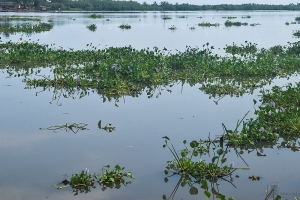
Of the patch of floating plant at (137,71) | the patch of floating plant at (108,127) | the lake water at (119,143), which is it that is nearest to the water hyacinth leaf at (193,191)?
the lake water at (119,143)

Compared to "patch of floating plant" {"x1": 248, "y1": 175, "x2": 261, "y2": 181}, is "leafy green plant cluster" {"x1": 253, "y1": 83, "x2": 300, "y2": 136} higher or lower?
higher

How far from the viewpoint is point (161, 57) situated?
1353 cm

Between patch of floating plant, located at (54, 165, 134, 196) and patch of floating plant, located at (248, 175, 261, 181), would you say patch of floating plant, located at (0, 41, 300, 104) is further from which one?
patch of floating plant, located at (248, 175, 261, 181)

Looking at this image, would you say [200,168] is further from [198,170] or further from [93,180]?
[93,180]

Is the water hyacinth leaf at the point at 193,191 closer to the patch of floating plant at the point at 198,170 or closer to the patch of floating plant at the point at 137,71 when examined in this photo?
the patch of floating plant at the point at 198,170

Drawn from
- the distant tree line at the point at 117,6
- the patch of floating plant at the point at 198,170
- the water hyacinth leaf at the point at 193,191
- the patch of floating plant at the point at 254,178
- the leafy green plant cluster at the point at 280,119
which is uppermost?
the distant tree line at the point at 117,6

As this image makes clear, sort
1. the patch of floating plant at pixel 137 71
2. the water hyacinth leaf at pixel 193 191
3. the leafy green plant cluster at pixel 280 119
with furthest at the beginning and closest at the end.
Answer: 1. the patch of floating plant at pixel 137 71
2. the leafy green plant cluster at pixel 280 119
3. the water hyacinth leaf at pixel 193 191

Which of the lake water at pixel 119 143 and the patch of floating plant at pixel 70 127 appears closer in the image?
the lake water at pixel 119 143

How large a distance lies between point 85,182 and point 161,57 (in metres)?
9.11

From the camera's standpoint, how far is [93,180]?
4.82 meters

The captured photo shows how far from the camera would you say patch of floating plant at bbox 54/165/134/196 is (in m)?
4.69

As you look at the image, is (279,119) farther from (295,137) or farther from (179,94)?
(179,94)

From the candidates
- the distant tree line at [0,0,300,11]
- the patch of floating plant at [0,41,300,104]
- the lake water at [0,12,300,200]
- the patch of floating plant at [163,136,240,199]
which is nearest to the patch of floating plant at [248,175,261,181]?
the lake water at [0,12,300,200]

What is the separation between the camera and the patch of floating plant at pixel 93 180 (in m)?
4.69
